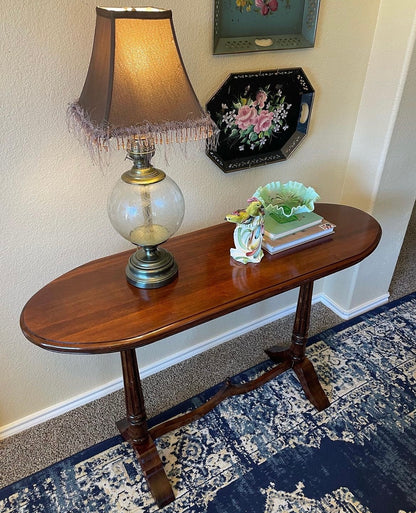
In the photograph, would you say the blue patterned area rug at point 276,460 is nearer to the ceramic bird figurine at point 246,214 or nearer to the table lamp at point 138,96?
the ceramic bird figurine at point 246,214

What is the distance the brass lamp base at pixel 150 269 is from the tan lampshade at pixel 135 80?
0.36 m

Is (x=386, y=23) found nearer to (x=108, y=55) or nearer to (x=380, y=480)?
(x=108, y=55)

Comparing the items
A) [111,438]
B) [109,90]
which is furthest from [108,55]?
[111,438]

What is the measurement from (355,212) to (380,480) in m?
0.93

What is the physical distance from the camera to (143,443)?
1437mm

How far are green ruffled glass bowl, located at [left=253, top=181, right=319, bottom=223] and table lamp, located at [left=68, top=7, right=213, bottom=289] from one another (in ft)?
1.54

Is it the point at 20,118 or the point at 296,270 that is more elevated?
the point at 20,118

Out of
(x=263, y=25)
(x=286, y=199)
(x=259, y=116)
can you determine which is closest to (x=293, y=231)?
(x=286, y=199)

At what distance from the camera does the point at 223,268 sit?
1284 mm

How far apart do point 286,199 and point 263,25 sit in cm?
57

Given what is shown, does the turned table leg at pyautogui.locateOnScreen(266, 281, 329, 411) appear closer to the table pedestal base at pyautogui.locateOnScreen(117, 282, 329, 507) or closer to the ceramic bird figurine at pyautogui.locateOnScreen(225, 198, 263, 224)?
the table pedestal base at pyautogui.locateOnScreen(117, 282, 329, 507)

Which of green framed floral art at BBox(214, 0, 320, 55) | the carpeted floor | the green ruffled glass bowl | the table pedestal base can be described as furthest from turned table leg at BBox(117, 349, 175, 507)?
green framed floral art at BBox(214, 0, 320, 55)

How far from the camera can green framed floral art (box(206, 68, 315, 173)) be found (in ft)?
4.70

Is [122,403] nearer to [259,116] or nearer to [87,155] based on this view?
[87,155]
